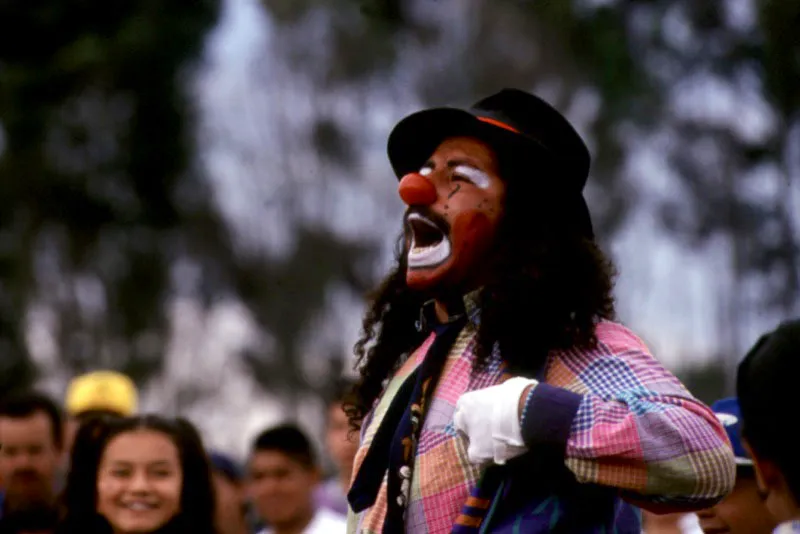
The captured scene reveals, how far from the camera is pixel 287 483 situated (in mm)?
6559

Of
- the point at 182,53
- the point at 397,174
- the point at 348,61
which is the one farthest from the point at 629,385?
the point at 348,61

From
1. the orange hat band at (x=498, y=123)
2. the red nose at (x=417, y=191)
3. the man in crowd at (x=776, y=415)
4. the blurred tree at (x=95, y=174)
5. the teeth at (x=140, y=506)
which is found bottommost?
the teeth at (x=140, y=506)

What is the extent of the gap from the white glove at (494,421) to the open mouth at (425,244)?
51 centimetres

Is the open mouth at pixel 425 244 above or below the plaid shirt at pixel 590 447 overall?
above

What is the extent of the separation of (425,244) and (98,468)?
1891 millimetres

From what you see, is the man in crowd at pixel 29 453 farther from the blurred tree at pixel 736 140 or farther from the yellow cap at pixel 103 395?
the blurred tree at pixel 736 140

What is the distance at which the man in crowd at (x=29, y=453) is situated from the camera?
6.10 metres

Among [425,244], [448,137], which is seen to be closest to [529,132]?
[448,137]

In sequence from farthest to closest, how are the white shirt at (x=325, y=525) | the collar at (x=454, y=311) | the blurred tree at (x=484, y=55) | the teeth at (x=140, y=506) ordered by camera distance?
1. the blurred tree at (x=484, y=55)
2. the white shirt at (x=325, y=525)
3. the teeth at (x=140, y=506)
4. the collar at (x=454, y=311)

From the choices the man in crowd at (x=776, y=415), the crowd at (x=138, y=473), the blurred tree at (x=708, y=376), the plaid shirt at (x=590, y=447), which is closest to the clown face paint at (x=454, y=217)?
the plaid shirt at (x=590, y=447)

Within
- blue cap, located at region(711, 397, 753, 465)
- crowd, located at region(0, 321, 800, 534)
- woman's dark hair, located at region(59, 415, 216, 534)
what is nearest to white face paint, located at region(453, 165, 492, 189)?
crowd, located at region(0, 321, 800, 534)

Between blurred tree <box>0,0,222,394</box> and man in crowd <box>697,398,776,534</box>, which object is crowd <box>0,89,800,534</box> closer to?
man in crowd <box>697,398,776,534</box>

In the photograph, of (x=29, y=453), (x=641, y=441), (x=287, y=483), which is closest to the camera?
(x=641, y=441)

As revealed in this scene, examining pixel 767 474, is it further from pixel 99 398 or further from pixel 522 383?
pixel 99 398
